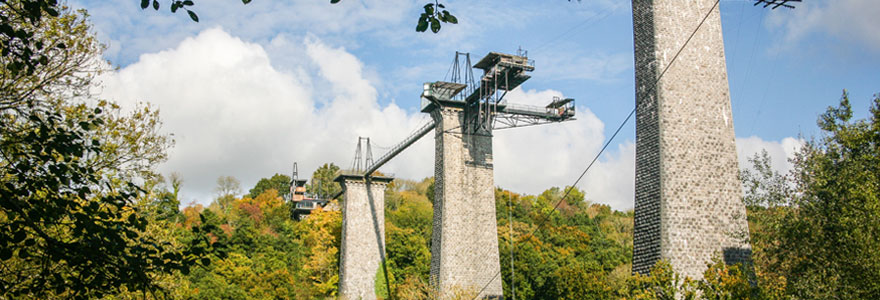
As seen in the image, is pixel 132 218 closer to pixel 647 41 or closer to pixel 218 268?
pixel 647 41

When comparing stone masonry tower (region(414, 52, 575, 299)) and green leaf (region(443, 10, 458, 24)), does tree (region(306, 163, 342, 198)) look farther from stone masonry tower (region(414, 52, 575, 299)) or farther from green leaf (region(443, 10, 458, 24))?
green leaf (region(443, 10, 458, 24))

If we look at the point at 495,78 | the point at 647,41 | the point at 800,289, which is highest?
the point at 495,78

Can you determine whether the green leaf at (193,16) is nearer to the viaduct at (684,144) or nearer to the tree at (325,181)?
the viaduct at (684,144)

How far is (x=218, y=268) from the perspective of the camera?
125 feet

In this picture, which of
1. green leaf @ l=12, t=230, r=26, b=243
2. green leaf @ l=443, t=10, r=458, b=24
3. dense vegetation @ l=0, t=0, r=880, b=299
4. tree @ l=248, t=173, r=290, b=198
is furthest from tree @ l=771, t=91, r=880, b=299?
tree @ l=248, t=173, r=290, b=198

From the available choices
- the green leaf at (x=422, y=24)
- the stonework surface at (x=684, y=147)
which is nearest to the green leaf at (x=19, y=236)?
the green leaf at (x=422, y=24)

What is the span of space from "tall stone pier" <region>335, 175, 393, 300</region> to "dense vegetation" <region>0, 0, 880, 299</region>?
4.71 feet

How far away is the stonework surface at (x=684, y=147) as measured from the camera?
13992 millimetres

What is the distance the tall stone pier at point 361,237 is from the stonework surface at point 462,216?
1008 cm

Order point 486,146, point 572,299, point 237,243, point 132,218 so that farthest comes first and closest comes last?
1. point 237,243
2. point 572,299
3. point 486,146
4. point 132,218

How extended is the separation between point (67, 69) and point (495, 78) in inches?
763

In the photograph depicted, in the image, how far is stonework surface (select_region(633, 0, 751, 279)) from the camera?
13992 millimetres

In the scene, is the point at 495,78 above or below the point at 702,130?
above

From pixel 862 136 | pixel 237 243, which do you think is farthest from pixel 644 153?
pixel 237 243
